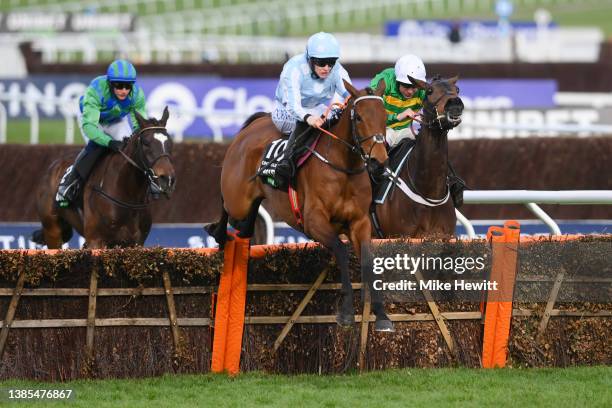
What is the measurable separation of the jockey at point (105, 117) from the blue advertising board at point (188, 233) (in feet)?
6.93

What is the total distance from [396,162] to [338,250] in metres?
1.93

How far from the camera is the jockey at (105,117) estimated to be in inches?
387

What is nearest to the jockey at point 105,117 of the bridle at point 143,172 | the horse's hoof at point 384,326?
the bridle at point 143,172

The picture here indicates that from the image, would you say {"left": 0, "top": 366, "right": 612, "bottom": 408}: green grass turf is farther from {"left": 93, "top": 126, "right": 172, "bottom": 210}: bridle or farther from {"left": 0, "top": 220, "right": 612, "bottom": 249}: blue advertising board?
{"left": 0, "top": 220, "right": 612, "bottom": 249}: blue advertising board

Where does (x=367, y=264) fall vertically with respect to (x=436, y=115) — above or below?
below

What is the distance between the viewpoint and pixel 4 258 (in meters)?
7.24

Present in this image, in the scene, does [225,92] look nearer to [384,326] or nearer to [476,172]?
[476,172]

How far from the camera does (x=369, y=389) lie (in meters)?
6.91

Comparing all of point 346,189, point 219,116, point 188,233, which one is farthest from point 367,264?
point 219,116

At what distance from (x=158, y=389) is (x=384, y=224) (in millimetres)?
2556

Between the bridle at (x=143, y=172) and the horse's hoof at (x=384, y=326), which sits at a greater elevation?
the bridle at (x=143, y=172)

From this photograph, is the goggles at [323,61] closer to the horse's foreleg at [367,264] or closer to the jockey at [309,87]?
the jockey at [309,87]

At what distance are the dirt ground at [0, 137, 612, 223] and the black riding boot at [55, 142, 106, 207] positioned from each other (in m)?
3.34

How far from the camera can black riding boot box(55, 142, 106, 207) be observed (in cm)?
1016
